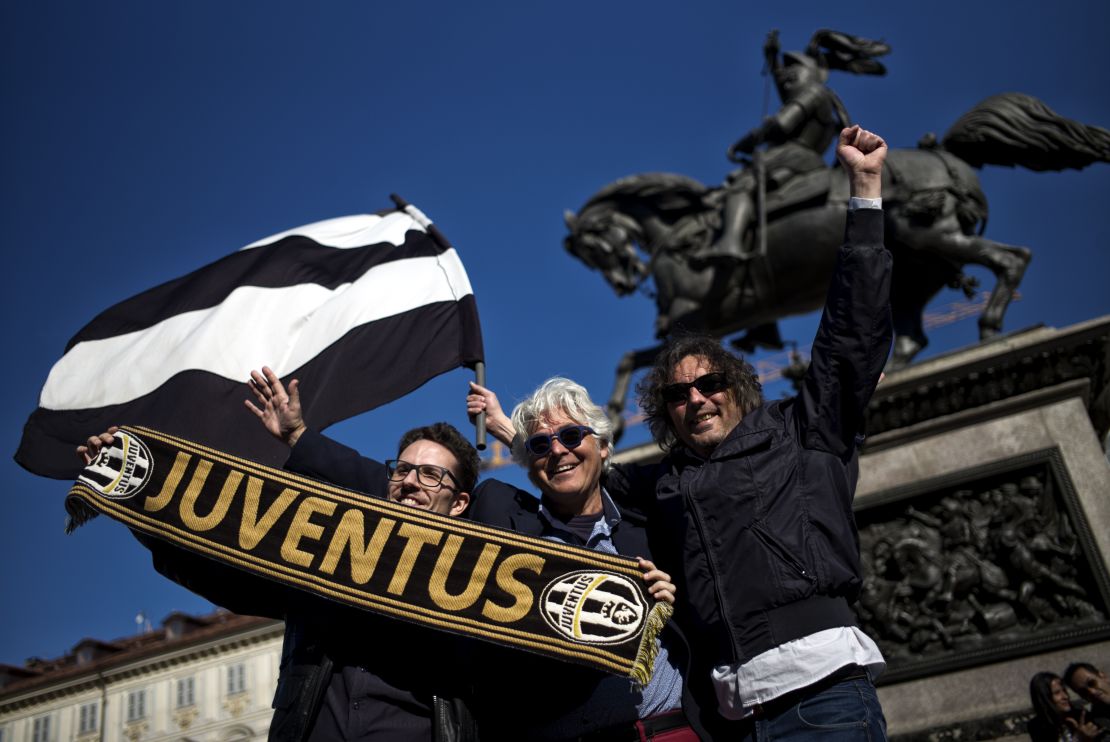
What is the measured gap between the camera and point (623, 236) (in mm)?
12922

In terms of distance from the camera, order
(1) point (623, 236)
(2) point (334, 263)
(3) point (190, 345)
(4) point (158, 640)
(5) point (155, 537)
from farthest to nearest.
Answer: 1. (4) point (158, 640)
2. (1) point (623, 236)
3. (2) point (334, 263)
4. (3) point (190, 345)
5. (5) point (155, 537)

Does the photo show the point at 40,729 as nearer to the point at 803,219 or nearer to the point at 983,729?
the point at 803,219

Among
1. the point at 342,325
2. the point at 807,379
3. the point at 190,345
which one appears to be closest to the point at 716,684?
the point at 807,379

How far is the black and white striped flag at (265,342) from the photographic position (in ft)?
17.9

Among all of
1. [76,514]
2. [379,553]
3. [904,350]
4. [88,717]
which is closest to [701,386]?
[379,553]

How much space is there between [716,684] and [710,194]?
9.54 metres

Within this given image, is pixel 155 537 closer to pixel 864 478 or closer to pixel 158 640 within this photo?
pixel 864 478

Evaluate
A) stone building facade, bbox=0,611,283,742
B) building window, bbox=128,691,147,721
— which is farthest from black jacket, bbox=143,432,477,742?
building window, bbox=128,691,147,721

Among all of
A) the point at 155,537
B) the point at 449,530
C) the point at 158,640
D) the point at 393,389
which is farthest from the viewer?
the point at 158,640

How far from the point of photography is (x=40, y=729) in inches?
1822

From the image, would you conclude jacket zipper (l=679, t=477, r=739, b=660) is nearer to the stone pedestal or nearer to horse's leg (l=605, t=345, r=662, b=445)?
the stone pedestal

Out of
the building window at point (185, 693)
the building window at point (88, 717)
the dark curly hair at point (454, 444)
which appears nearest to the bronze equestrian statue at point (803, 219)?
the dark curly hair at point (454, 444)

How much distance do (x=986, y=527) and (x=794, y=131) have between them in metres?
5.93

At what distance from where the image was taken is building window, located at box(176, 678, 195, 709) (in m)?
43.9
